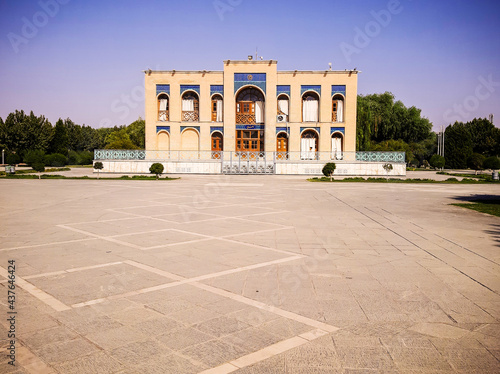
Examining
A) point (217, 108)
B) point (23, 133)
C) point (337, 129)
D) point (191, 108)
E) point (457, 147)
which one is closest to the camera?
point (337, 129)

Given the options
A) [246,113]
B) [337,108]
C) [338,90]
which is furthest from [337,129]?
[246,113]

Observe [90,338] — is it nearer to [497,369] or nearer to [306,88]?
[497,369]

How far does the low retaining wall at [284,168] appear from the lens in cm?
3147

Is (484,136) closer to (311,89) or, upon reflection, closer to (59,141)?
(311,89)

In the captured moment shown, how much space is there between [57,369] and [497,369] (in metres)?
3.34

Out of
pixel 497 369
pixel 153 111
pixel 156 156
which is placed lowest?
pixel 497 369

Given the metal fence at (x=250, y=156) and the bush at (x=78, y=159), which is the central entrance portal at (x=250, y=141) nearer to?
the metal fence at (x=250, y=156)

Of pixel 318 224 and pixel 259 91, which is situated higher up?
pixel 259 91

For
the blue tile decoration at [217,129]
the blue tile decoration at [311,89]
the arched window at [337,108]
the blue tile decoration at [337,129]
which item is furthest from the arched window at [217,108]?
the arched window at [337,108]

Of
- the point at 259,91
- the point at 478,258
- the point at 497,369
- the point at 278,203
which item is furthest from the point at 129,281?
the point at 259,91

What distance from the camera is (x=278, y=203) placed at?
44.0 feet

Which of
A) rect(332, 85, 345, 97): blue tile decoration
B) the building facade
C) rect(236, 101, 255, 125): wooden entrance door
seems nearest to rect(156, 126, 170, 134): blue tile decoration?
the building facade

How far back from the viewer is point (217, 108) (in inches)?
1459

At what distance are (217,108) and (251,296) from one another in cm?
3359
